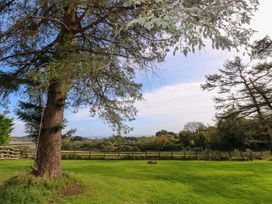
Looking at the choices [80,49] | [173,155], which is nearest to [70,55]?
[80,49]

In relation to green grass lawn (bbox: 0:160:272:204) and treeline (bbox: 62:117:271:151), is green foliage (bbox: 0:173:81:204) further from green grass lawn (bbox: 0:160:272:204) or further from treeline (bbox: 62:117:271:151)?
treeline (bbox: 62:117:271:151)

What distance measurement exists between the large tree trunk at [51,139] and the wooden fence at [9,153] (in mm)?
18733

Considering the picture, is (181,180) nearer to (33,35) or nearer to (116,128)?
(116,128)

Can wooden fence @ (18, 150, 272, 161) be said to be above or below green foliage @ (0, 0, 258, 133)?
below

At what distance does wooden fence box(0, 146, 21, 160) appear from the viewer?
2728 cm

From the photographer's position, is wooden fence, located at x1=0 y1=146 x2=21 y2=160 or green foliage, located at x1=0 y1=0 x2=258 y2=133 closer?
green foliage, located at x1=0 y1=0 x2=258 y2=133

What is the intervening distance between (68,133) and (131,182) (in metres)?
3.47

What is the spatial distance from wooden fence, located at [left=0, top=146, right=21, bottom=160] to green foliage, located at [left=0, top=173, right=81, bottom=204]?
18695 mm

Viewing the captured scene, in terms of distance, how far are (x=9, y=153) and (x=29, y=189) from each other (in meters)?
20.9

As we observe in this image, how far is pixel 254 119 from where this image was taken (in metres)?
21.7

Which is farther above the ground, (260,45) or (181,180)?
(260,45)

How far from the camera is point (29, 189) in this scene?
383 inches

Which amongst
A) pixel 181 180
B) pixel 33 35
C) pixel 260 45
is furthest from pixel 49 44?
pixel 260 45

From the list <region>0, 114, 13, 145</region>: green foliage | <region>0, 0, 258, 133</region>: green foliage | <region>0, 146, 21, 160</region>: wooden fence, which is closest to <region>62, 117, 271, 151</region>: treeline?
<region>0, 146, 21, 160</region>: wooden fence
